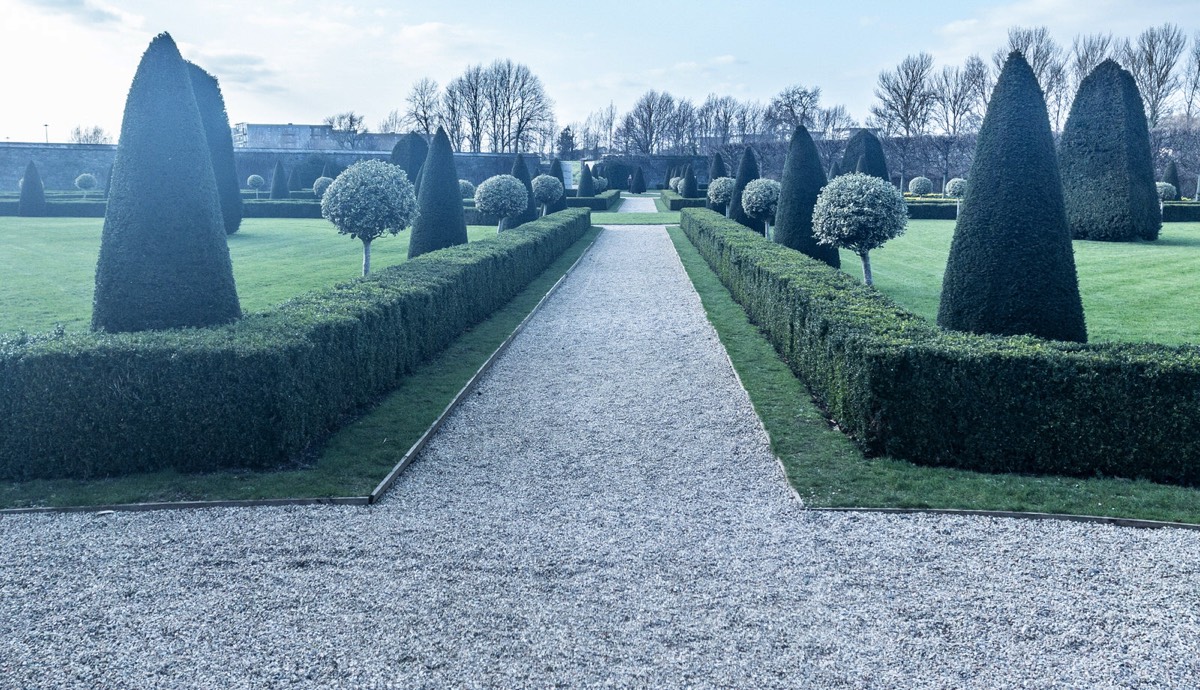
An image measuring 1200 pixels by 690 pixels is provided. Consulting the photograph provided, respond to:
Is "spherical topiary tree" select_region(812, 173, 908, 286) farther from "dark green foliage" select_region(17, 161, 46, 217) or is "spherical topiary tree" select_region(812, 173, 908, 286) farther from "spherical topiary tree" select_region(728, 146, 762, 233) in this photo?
"dark green foliage" select_region(17, 161, 46, 217)

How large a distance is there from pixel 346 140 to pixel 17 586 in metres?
98.2

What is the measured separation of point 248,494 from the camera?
720cm

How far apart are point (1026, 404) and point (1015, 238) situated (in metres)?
3.16

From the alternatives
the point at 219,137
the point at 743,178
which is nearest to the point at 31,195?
the point at 219,137

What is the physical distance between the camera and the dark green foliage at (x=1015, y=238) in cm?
995

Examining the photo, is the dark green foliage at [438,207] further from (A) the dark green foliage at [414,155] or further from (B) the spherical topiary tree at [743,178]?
(B) the spherical topiary tree at [743,178]

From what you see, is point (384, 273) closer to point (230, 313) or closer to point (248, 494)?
point (230, 313)

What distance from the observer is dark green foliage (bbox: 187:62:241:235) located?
3225cm

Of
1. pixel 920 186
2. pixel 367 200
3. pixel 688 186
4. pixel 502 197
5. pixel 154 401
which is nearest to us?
pixel 154 401

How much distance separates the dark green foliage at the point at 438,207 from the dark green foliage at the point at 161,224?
39.6 feet

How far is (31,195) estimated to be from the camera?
4394 centimetres

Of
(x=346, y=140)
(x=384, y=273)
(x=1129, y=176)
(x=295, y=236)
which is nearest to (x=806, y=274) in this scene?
(x=384, y=273)

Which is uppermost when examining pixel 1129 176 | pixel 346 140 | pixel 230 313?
pixel 346 140

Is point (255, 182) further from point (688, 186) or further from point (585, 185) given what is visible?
point (688, 186)
